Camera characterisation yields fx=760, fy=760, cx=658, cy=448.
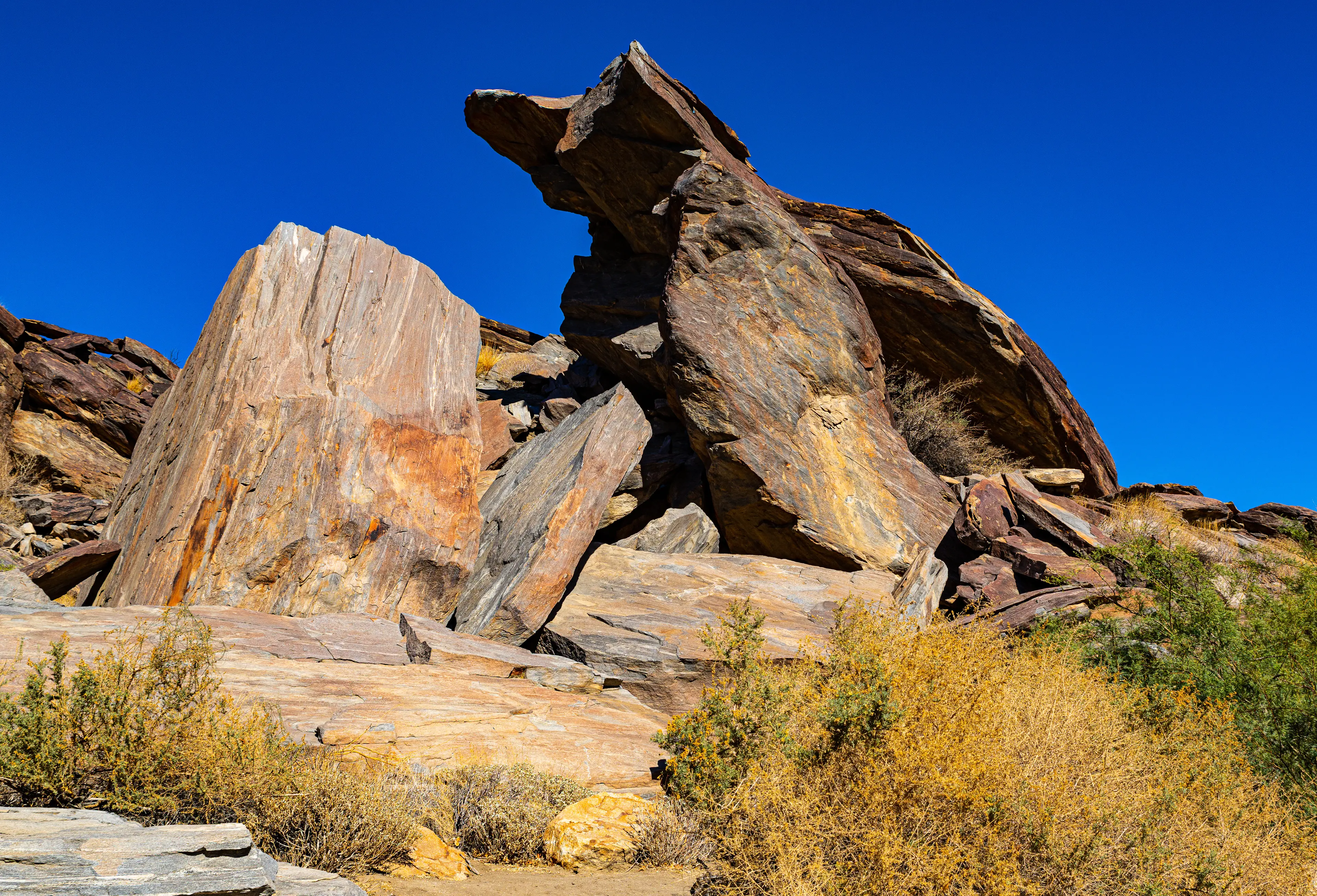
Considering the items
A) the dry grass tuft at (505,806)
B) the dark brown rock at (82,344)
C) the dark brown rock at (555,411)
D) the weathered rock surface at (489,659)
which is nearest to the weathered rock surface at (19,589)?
the weathered rock surface at (489,659)

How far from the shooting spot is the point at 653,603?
8781mm

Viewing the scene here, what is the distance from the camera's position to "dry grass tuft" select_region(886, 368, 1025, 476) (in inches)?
581

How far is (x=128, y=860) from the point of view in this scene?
115 inches

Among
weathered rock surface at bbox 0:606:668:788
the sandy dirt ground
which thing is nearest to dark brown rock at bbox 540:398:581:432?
weathered rock surface at bbox 0:606:668:788

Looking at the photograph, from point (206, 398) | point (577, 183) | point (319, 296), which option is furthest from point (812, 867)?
point (577, 183)

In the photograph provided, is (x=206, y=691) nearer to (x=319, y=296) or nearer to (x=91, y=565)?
(x=91, y=565)

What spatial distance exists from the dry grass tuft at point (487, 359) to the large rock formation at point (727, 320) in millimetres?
4513

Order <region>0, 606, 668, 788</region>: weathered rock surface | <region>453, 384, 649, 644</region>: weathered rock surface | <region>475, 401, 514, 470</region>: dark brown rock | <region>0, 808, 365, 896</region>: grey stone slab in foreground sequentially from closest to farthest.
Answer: <region>0, 808, 365, 896</region>: grey stone slab in foreground → <region>0, 606, 668, 788</region>: weathered rock surface → <region>453, 384, 649, 644</region>: weathered rock surface → <region>475, 401, 514, 470</region>: dark brown rock

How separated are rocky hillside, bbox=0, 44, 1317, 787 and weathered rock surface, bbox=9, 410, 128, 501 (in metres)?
0.05

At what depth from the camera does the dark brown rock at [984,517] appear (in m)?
10.8

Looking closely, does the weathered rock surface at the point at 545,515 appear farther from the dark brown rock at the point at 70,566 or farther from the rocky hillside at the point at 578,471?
the dark brown rock at the point at 70,566

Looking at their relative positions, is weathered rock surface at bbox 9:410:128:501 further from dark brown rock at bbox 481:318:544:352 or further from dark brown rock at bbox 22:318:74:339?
dark brown rock at bbox 481:318:544:352

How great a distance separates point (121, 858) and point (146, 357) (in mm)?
19087

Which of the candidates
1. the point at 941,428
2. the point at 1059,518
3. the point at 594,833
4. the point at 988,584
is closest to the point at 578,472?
the point at 594,833
